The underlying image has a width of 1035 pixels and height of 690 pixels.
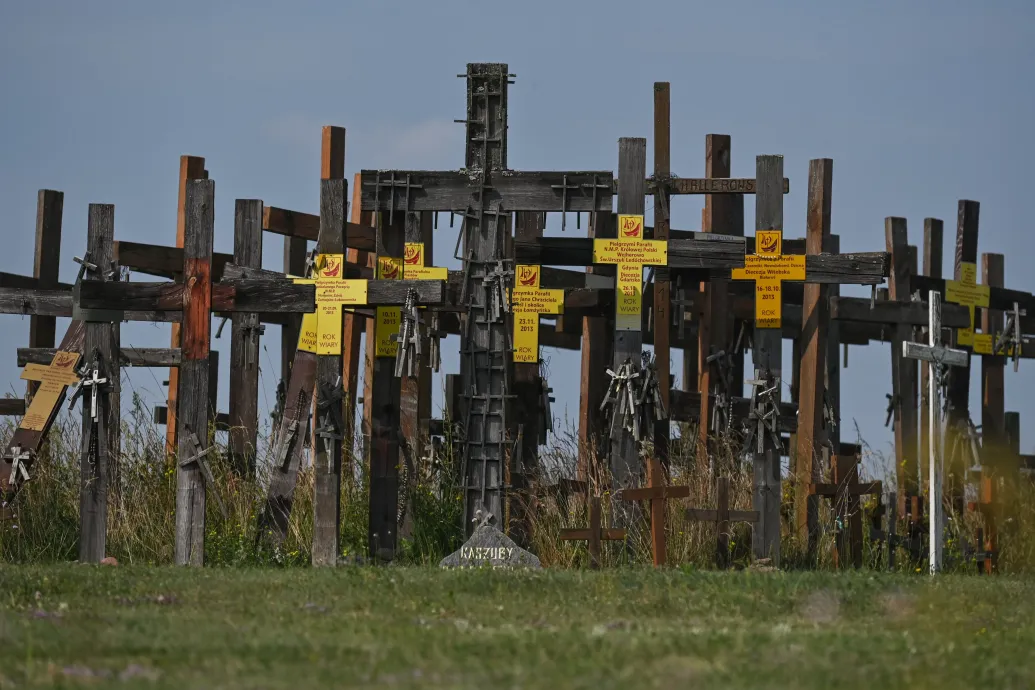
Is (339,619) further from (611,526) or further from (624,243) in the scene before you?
(624,243)

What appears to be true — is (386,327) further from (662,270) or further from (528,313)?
(662,270)

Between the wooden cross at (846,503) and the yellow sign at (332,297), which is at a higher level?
the yellow sign at (332,297)

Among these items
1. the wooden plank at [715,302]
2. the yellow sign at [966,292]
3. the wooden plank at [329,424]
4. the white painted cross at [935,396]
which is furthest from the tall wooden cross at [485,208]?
the yellow sign at [966,292]

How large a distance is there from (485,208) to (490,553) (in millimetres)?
3815

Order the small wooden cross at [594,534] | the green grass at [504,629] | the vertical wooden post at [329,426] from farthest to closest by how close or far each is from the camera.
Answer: the vertical wooden post at [329,426], the small wooden cross at [594,534], the green grass at [504,629]

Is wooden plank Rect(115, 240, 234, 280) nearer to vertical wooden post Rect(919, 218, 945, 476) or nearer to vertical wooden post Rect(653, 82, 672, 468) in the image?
vertical wooden post Rect(653, 82, 672, 468)

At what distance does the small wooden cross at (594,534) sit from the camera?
1469 cm

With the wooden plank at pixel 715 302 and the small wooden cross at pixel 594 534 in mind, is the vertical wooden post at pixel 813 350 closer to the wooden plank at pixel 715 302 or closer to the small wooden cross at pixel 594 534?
the wooden plank at pixel 715 302

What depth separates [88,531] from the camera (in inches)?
593

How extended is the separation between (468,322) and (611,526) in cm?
250

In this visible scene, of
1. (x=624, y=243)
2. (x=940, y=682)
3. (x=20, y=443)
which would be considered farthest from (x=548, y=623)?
(x=20, y=443)

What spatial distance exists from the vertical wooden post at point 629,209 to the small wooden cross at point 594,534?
1.52 m

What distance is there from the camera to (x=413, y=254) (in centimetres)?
1664

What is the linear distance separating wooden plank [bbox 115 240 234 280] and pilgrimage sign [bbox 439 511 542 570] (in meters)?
6.85
